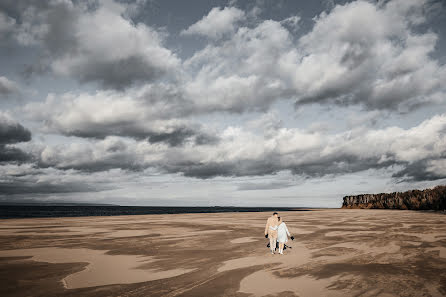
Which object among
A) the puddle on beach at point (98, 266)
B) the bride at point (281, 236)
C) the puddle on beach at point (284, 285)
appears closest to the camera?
the puddle on beach at point (284, 285)

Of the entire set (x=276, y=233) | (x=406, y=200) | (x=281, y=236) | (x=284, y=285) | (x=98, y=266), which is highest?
(x=276, y=233)

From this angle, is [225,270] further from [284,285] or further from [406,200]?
[406,200]

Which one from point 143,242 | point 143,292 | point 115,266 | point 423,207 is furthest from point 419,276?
point 423,207

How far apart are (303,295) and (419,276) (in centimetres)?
447

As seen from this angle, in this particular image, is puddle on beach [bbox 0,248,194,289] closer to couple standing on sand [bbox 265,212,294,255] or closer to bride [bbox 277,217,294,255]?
couple standing on sand [bbox 265,212,294,255]

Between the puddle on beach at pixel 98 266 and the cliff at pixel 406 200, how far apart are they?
78714 mm

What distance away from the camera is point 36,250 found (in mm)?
14125

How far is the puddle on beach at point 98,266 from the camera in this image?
28.8 feet

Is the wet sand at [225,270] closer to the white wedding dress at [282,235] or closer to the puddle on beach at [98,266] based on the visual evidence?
the puddle on beach at [98,266]

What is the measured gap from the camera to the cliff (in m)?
67.9

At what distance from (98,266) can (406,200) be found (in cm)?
9302

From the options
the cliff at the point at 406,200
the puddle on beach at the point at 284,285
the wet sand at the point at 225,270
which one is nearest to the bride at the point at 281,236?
the wet sand at the point at 225,270

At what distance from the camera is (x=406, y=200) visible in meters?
81.0

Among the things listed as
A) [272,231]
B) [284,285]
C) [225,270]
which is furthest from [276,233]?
[284,285]
